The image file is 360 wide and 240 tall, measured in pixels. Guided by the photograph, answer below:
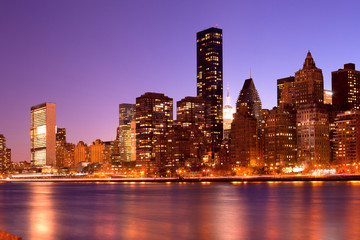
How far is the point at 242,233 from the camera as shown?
153ft

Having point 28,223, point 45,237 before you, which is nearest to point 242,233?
point 45,237

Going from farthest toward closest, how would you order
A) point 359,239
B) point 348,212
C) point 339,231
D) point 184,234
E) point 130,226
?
point 348,212 → point 130,226 → point 339,231 → point 184,234 → point 359,239

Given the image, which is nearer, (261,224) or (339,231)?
(339,231)

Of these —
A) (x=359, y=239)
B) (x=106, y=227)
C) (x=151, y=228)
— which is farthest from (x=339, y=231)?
(x=106, y=227)

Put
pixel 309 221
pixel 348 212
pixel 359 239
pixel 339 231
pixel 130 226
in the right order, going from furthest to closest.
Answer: pixel 348 212, pixel 309 221, pixel 130 226, pixel 339 231, pixel 359 239

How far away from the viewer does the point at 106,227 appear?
54156 millimetres

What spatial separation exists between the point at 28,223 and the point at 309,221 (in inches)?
1359

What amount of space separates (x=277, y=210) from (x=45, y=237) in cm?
3967

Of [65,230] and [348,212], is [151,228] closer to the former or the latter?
[65,230]

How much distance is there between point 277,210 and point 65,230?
116 feet

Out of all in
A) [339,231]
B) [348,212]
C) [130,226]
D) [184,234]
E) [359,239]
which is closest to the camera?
[359,239]

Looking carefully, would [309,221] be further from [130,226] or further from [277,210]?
[130,226]

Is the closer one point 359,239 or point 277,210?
point 359,239

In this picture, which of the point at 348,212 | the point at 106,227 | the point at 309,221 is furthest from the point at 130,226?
the point at 348,212
